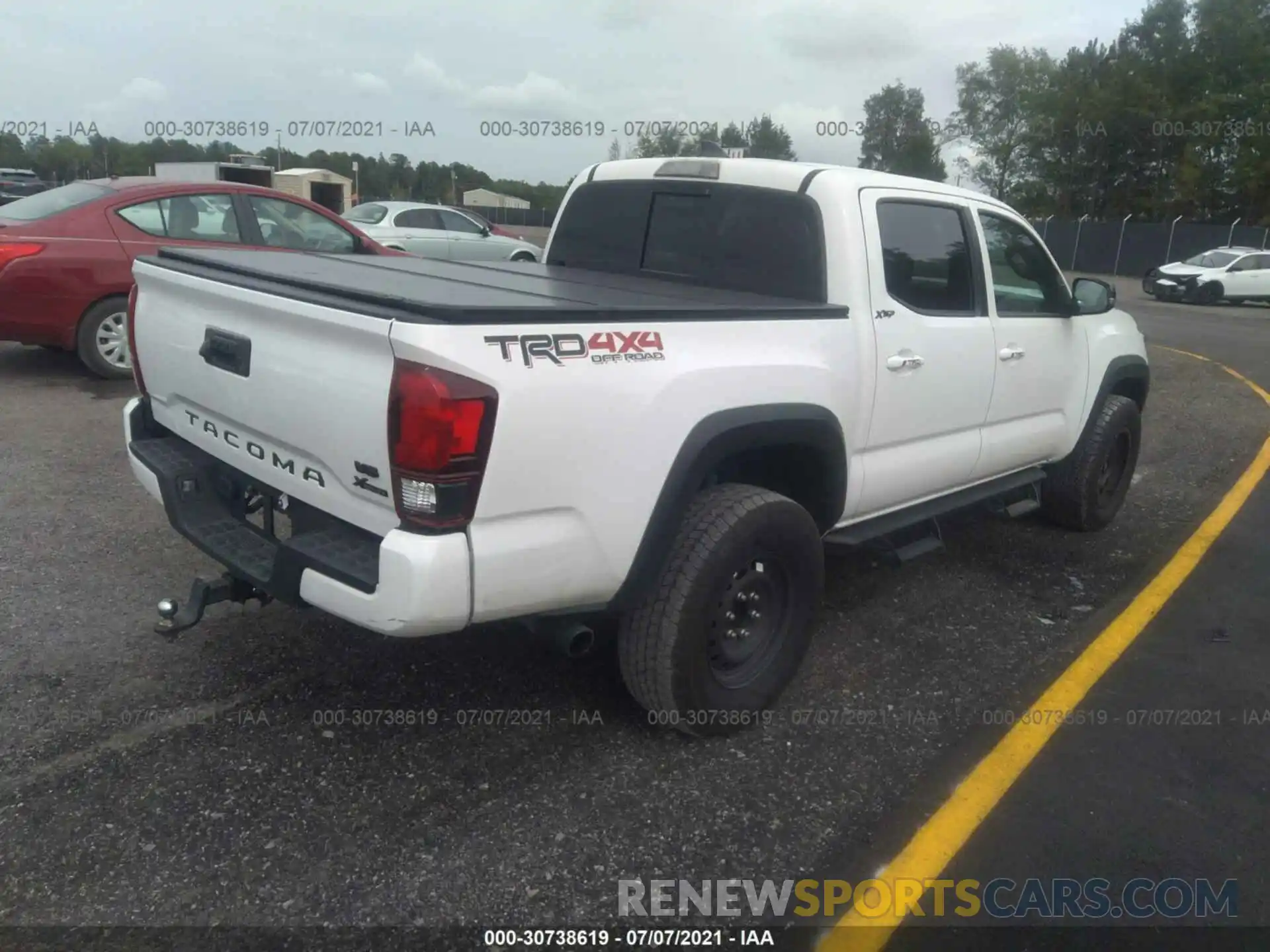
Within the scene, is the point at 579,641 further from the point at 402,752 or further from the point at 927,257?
the point at 927,257

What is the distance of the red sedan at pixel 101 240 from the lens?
746 cm

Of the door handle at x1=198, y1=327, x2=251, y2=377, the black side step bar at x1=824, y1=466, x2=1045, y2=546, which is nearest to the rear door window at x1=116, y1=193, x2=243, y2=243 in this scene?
the door handle at x1=198, y1=327, x2=251, y2=377

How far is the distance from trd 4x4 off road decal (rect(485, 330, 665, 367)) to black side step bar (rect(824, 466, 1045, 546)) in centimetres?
Answer: 134

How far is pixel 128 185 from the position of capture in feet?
26.7

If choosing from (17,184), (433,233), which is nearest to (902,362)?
(433,233)

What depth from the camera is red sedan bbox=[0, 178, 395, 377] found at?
24.5 feet

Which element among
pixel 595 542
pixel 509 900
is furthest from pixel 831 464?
pixel 509 900

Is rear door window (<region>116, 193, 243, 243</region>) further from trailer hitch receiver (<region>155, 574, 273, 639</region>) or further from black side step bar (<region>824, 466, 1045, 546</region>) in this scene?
black side step bar (<region>824, 466, 1045, 546</region>)

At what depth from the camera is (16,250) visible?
7387 millimetres

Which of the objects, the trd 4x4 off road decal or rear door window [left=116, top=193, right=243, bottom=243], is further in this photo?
rear door window [left=116, top=193, right=243, bottom=243]

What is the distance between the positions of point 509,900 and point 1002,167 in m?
66.2

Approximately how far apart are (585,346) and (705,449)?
56 cm

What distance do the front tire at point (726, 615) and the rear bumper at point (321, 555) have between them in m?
0.71

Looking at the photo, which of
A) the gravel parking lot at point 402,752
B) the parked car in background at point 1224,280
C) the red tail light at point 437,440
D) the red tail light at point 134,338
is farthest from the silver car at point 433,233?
the parked car in background at point 1224,280
